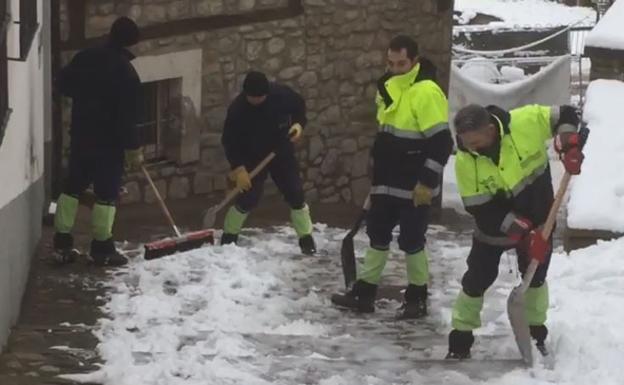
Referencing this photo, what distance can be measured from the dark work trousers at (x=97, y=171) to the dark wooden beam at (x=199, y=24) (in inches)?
88.0

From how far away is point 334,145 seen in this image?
13.1 m

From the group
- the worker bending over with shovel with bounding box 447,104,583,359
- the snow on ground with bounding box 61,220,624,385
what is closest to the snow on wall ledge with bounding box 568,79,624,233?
the snow on ground with bounding box 61,220,624,385

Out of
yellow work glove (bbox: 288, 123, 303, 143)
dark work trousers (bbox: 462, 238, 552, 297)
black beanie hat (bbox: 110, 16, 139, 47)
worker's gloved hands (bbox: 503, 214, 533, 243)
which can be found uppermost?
black beanie hat (bbox: 110, 16, 139, 47)

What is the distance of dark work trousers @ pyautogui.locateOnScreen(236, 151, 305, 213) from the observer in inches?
360

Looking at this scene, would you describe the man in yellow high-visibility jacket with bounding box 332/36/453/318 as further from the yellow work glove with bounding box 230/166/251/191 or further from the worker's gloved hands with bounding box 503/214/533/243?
the yellow work glove with bounding box 230/166/251/191

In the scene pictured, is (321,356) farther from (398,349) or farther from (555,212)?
(555,212)

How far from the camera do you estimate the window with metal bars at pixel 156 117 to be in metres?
11.3

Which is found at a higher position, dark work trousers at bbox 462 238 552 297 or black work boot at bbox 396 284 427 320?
dark work trousers at bbox 462 238 552 297

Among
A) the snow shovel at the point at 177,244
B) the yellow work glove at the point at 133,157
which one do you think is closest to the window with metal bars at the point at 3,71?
the yellow work glove at the point at 133,157

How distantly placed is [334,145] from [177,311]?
6.02m

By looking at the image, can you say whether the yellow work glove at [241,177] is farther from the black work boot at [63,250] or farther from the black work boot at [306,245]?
the black work boot at [63,250]

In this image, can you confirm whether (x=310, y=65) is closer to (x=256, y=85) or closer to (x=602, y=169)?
(x=256, y=85)

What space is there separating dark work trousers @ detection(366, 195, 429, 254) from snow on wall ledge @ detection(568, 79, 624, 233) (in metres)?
1.30

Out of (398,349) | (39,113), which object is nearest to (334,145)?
(39,113)
